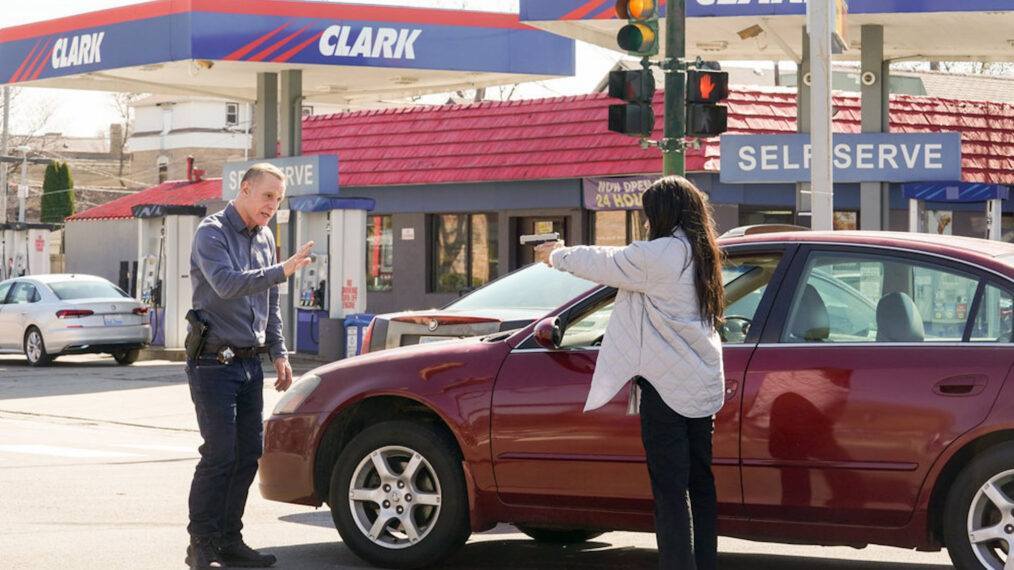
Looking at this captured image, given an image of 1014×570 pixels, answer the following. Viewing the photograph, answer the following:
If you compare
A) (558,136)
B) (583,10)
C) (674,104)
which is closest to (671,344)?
(674,104)

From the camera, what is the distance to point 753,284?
696 centimetres

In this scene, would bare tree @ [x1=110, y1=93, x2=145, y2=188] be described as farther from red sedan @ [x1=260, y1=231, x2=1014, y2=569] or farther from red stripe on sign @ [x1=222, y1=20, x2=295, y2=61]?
red sedan @ [x1=260, y1=231, x2=1014, y2=569]

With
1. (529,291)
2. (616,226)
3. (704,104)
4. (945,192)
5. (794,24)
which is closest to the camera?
(529,291)

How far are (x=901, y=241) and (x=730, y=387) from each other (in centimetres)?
97

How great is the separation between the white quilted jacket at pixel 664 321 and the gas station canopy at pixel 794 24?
13.4 metres

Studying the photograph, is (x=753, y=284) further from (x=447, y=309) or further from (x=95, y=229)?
(x=95, y=229)

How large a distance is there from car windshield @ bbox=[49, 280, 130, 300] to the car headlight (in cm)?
1721

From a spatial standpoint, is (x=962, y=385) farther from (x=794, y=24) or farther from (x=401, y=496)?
(x=794, y=24)

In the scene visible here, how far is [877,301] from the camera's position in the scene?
662 cm

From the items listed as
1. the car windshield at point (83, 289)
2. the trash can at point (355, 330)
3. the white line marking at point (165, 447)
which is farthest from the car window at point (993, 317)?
the car windshield at point (83, 289)

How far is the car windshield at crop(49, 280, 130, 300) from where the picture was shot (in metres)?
24.2

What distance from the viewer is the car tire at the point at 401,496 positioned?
7234mm

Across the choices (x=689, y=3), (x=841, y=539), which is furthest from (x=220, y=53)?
(x=841, y=539)

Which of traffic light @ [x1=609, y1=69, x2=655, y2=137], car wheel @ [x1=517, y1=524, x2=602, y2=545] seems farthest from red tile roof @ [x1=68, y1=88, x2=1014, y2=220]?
car wheel @ [x1=517, y1=524, x2=602, y2=545]
